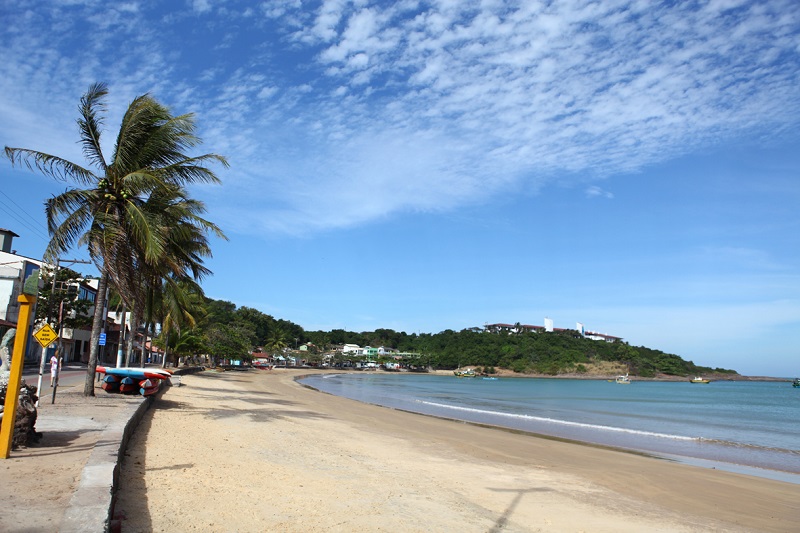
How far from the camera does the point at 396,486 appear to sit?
8695 mm

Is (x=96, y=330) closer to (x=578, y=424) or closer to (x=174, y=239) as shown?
(x=174, y=239)

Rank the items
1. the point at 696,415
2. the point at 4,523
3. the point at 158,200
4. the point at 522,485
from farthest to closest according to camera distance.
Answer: the point at 696,415 → the point at 158,200 → the point at 522,485 → the point at 4,523

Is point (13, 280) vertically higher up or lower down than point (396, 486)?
higher up

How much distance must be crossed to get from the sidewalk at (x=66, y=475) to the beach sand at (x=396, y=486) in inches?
16.8

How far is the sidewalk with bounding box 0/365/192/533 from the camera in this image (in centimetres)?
463

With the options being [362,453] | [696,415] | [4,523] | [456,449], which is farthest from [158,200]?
[696,415]

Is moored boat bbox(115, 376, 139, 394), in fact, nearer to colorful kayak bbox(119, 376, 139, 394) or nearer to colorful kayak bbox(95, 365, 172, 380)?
colorful kayak bbox(119, 376, 139, 394)

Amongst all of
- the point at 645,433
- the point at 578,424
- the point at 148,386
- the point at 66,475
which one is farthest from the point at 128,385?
the point at 645,433

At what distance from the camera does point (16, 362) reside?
6715mm

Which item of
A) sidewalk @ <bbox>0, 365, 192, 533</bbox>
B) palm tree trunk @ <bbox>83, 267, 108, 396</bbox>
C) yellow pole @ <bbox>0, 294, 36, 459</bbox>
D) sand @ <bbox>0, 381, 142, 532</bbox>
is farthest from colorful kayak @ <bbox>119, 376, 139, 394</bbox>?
yellow pole @ <bbox>0, 294, 36, 459</bbox>

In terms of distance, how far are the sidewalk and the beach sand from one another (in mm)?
426

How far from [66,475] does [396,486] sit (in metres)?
4.55

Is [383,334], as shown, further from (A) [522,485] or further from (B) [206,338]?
(A) [522,485]

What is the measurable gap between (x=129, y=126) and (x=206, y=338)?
4501cm
